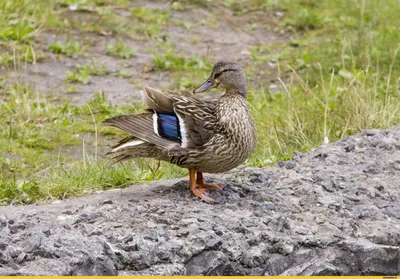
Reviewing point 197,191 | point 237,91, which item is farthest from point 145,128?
point 237,91

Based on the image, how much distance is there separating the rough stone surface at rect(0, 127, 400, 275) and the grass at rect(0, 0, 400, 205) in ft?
2.21

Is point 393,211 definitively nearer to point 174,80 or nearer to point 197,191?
point 197,191

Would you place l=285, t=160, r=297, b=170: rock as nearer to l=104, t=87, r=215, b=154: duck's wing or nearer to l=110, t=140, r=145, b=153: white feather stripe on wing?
l=104, t=87, r=215, b=154: duck's wing

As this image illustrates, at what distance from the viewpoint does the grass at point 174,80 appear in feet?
24.1

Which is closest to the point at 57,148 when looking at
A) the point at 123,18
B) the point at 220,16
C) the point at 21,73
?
the point at 21,73

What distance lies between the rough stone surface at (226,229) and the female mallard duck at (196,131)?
0.81ft

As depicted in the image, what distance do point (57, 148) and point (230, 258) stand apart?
3.42 metres

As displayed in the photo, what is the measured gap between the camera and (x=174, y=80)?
1078 cm

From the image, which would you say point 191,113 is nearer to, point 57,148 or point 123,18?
point 57,148

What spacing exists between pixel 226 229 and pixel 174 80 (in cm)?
530

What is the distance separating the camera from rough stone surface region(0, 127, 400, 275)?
17.3ft

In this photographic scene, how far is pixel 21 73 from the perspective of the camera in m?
9.97

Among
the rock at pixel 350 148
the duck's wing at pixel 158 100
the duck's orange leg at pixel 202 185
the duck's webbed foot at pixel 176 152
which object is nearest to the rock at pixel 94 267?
the duck's webbed foot at pixel 176 152

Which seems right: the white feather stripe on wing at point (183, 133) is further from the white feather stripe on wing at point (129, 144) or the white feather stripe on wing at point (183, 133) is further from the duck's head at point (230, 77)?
the duck's head at point (230, 77)
